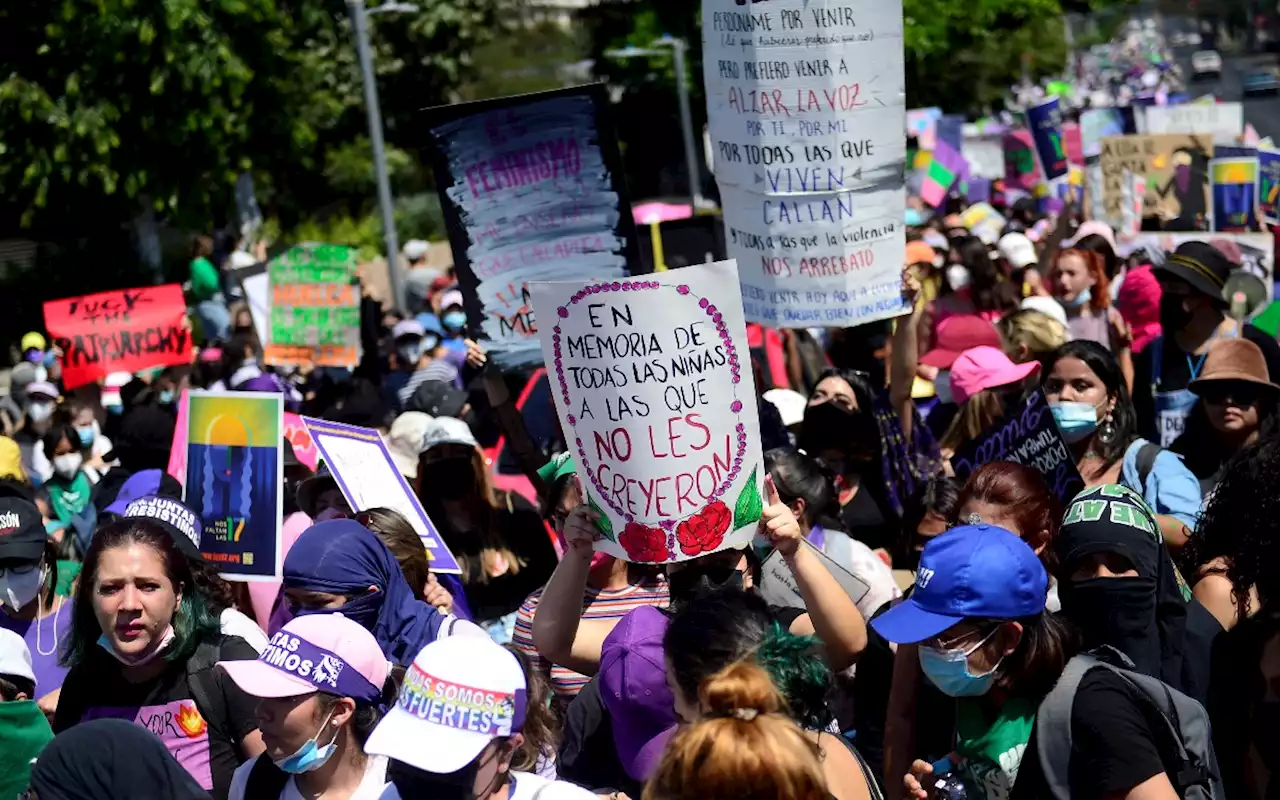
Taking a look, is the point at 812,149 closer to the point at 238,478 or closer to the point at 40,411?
the point at 238,478

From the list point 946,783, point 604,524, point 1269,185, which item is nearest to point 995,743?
point 946,783

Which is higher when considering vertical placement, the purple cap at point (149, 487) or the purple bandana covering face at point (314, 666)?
the purple bandana covering face at point (314, 666)

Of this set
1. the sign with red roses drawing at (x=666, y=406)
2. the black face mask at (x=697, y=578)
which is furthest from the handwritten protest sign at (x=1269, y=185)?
the sign with red roses drawing at (x=666, y=406)

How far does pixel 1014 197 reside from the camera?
724 inches

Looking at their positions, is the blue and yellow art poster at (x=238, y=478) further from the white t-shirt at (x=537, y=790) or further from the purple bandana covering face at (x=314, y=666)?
the white t-shirt at (x=537, y=790)

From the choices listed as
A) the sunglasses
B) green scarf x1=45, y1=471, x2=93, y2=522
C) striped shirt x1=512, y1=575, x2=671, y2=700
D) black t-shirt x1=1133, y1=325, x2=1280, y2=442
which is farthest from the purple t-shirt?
black t-shirt x1=1133, y1=325, x2=1280, y2=442

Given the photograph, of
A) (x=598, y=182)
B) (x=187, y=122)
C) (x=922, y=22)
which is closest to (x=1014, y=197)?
(x=187, y=122)

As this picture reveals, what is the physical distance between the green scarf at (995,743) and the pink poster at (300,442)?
394 cm

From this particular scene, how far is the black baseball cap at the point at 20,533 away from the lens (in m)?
5.06

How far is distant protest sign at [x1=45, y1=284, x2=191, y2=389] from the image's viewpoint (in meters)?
10.7

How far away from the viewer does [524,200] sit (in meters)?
6.01

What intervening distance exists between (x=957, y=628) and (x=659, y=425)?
0.86 metres

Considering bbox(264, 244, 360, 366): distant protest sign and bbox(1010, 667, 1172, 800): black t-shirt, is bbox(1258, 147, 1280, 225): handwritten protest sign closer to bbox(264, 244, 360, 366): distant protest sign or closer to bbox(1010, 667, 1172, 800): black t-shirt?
bbox(264, 244, 360, 366): distant protest sign

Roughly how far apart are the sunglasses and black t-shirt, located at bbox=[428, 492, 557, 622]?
90.7 inches
